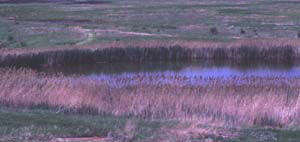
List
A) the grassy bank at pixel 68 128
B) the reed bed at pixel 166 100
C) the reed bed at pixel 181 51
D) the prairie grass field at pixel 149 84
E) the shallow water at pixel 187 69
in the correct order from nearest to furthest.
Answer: the grassy bank at pixel 68 128
the prairie grass field at pixel 149 84
the reed bed at pixel 166 100
the shallow water at pixel 187 69
the reed bed at pixel 181 51

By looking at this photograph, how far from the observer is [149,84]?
76.9 feet

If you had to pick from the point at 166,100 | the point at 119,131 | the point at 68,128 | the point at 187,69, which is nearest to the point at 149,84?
the point at 166,100

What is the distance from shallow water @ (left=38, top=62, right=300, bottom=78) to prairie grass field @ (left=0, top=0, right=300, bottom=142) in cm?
6

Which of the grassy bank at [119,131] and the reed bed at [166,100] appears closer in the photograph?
the grassy bank at [119,131]

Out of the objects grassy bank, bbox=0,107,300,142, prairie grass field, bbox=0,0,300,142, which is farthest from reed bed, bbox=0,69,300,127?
grassy bank, bbox=0,107,300,142

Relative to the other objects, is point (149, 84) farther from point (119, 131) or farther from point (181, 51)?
point (181, 51)

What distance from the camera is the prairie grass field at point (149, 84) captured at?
42.2ft

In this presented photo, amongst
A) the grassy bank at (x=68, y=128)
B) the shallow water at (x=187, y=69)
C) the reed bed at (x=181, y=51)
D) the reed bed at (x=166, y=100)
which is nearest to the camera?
the grassy bank at (x=68, y=128)

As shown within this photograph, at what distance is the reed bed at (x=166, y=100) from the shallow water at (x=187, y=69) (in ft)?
24.9

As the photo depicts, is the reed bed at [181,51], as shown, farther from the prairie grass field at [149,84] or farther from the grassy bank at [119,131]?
the grassy bank at [119,131]

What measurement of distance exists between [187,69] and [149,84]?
329 inches

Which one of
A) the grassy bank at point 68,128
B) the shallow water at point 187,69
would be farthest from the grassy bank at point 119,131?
the shallow water at point 187,69

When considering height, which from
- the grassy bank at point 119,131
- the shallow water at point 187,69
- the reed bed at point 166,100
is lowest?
the shallow water at point 187,69

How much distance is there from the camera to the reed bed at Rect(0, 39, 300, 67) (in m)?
33.6
